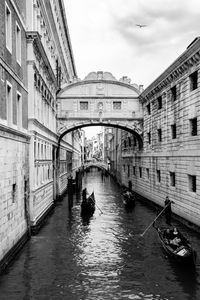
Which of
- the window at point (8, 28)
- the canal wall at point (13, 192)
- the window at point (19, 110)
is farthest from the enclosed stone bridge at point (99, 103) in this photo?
the window at point (8, 28)

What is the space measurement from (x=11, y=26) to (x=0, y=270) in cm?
791

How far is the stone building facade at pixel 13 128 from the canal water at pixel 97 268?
112 cm

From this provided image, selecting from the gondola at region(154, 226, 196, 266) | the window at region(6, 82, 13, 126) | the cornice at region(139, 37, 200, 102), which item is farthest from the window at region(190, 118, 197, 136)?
the window at region(6, 82, 13, 126)

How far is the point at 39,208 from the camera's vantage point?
18391 mm

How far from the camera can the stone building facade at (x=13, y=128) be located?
36.7ft

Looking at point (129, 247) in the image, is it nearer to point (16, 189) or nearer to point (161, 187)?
point (16, 189)

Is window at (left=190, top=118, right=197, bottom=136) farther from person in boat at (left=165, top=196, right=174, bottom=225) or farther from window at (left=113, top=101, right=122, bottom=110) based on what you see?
window at (left=113, top=101, right=122, bottom=110)

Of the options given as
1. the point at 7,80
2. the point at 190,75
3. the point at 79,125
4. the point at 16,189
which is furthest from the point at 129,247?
the point at 79,125

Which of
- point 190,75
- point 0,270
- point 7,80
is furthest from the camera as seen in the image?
point 190,75

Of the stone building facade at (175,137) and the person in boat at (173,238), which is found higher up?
the stone building facade at (175,137)

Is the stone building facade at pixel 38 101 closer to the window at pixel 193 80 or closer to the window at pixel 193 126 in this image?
the window at pixel 193 80

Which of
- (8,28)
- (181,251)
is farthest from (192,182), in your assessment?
(8,28)

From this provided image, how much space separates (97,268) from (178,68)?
1170 cm

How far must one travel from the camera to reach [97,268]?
11820 mm
